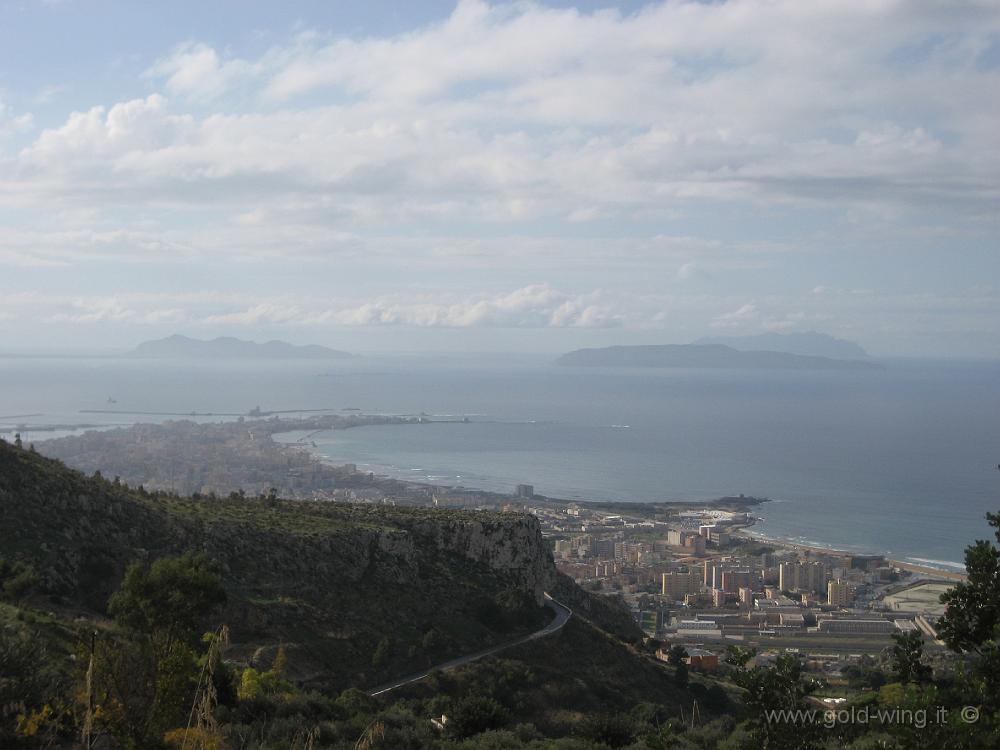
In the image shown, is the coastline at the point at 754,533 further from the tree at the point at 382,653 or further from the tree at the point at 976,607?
the tree at the point at 976,607

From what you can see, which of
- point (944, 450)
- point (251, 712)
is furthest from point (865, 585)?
point (944, 450)

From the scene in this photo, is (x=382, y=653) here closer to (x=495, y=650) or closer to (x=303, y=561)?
(x=495, y=650)

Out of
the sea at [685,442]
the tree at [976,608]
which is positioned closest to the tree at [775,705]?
the tree at [976,608]

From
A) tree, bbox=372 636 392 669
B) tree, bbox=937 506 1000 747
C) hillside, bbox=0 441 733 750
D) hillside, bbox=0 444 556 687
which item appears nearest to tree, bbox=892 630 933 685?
tree, bbox=937 506 1000 747

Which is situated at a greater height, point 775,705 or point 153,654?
point 775,705

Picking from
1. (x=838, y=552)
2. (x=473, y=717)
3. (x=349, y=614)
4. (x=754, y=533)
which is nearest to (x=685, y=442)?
(x=754, y=533)

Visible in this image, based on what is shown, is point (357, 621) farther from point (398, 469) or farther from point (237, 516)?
point (398, 469)

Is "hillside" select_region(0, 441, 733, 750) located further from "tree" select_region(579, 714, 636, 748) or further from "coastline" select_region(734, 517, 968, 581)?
"coastline" select_region(734, 517, 968, 581)
